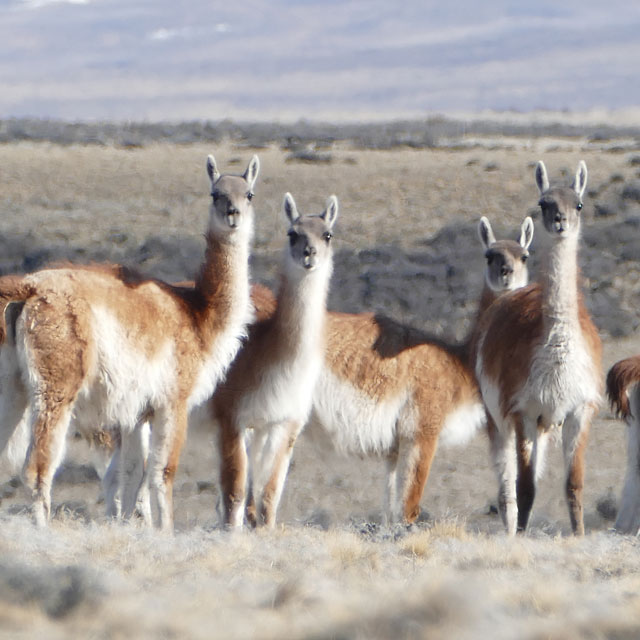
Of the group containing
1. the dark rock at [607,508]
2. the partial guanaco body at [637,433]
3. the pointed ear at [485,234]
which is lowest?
the dark rock at [607,508]

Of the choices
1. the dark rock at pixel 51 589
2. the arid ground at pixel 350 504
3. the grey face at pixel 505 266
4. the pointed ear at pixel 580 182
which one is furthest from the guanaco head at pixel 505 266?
the dark rock at pixel 51 589

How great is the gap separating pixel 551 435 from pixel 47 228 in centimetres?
1798

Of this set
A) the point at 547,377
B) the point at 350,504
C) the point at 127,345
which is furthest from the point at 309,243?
the point at 350,504

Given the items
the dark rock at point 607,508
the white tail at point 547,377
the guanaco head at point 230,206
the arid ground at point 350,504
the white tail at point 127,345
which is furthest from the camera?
the dark rock at point 607,508

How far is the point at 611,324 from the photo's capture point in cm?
1688

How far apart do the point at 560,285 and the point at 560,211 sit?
0.52 meters

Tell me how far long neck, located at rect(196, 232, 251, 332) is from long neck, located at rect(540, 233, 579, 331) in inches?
81.6

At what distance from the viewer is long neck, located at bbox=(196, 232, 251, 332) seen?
8.30m

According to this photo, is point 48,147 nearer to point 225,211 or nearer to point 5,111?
point 225,211

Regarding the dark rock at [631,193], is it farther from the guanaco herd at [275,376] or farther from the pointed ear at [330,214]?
the pointed ear at [330,214]

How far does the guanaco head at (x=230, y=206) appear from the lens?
27.9 feet

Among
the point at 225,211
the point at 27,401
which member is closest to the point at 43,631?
the point at 27,401

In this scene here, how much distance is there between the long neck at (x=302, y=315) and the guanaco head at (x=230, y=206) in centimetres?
52

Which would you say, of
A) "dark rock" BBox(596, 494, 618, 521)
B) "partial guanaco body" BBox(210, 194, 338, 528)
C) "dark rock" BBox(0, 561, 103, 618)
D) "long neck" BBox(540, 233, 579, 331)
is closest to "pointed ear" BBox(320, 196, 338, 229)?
"partial guanaco body" BBox(210, 194, 338, 528)
